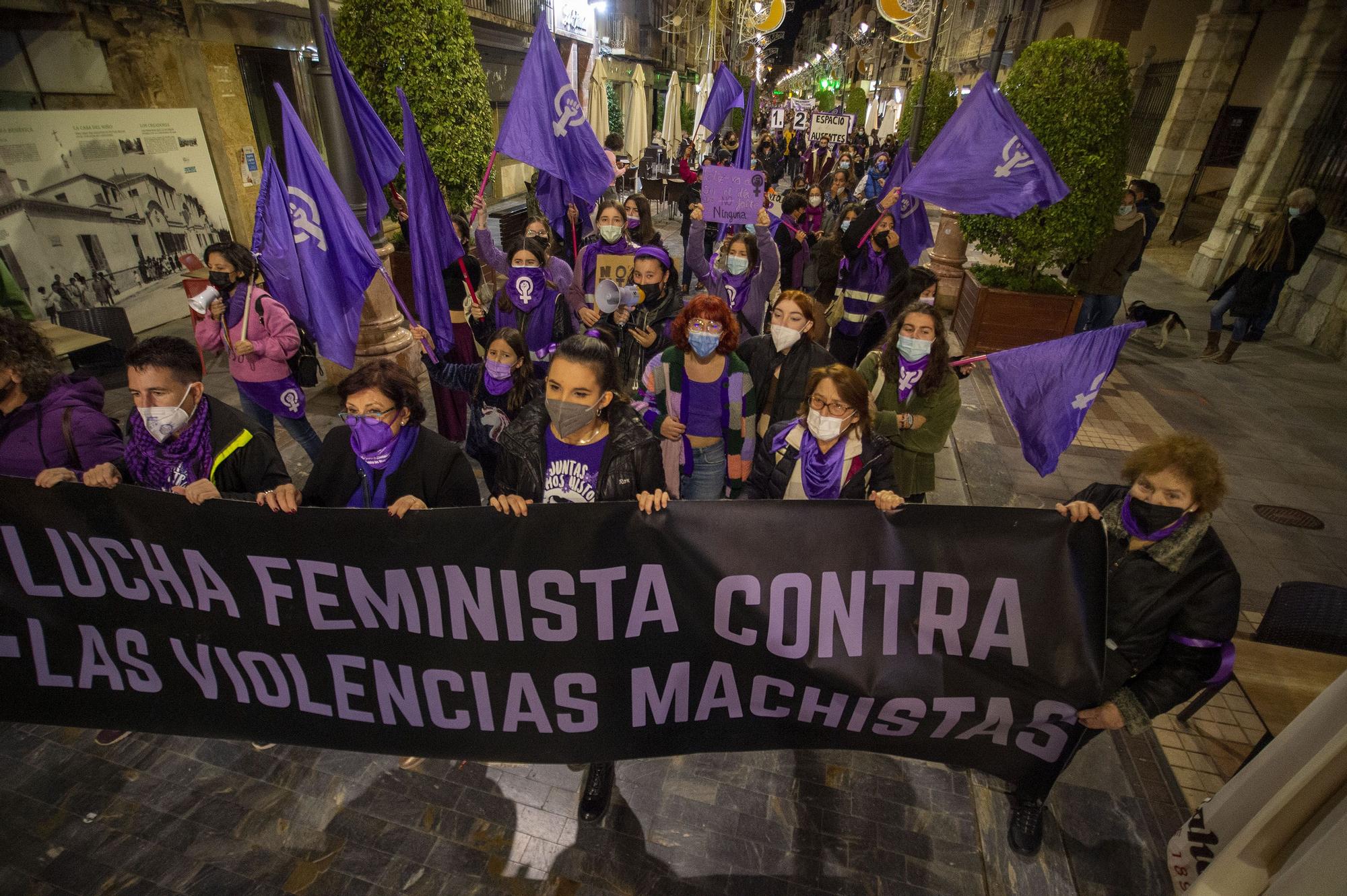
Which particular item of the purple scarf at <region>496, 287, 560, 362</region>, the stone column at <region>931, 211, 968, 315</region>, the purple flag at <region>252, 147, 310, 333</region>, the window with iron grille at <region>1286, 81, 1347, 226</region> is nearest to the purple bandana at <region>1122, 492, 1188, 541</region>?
the purple scarf at <region>496, 287, 560, 362</region>

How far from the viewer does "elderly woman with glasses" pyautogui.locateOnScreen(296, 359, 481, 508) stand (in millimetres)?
2686

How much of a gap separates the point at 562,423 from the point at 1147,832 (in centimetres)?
314

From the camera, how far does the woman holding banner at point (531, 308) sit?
4.89 metres

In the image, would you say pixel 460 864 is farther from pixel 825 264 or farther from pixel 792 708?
pixel 825 264

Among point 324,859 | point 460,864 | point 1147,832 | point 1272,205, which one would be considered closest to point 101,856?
point 324,859

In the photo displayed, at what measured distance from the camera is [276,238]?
3.61 m

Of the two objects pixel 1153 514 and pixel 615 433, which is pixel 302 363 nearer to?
pixel 615 433

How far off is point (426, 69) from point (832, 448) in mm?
6154

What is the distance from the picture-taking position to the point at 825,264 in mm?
7457

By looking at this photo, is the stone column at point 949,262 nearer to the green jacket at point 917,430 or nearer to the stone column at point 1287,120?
the stone column at point 1287,120

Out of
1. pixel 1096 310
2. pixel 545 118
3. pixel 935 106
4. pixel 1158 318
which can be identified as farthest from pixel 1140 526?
pixel 935 106

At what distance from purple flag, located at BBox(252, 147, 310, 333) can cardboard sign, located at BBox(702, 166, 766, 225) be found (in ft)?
13.3

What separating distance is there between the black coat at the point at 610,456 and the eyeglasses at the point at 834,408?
0.77m

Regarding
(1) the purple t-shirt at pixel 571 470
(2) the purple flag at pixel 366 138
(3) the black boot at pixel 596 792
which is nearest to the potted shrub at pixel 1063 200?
(2) the purple flag at pixel 366 138
